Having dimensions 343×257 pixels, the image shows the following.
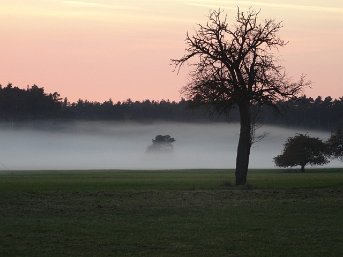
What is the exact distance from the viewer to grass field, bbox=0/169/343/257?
20656 millimetres

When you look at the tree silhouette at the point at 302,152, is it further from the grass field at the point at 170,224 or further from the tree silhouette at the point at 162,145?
the tree silhouette at the point at 162,145

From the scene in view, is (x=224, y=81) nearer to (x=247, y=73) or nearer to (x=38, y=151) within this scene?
(x=247, y=73)

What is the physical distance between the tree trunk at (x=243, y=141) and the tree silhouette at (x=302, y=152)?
4673cm

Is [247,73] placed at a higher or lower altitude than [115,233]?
higher

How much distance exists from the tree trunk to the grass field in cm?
1012

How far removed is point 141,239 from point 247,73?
2656cm

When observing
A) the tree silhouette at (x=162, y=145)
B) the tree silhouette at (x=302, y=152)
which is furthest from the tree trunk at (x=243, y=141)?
the tree silhouette at (x=162, y=145)

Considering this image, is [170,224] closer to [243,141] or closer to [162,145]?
[243,141]

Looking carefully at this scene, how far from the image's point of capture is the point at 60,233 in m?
23.4

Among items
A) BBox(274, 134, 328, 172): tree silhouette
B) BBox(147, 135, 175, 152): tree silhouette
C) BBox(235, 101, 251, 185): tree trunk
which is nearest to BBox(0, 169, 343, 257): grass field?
BBox(235, 101, 251, 185): tree trunk

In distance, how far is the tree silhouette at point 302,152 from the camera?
95188 mm

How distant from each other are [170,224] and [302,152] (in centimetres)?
7122

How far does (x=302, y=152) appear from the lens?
9562 cm

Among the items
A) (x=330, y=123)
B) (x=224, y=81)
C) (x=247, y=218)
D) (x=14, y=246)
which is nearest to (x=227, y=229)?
(x=247, y=218)
